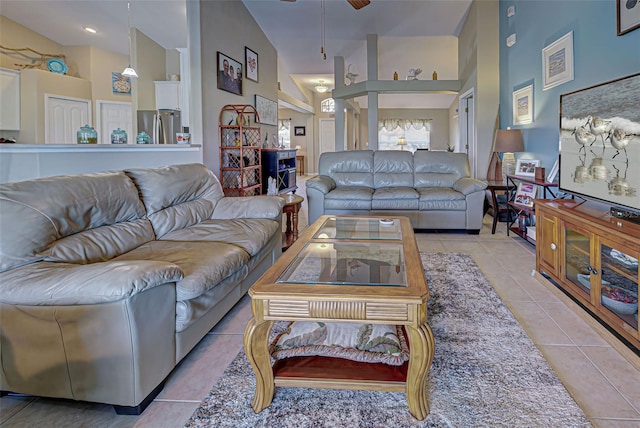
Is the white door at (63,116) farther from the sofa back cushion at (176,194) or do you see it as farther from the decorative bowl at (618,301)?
the decorative bowl at (618,301)

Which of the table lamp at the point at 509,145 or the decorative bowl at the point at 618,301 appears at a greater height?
the table lamp at the point at 509,145

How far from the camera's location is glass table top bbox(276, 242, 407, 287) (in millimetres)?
1656

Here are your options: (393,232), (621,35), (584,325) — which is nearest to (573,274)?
(584,325)

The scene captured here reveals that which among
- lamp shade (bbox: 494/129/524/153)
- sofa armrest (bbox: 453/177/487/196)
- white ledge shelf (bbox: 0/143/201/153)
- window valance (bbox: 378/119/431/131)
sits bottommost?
sofa armrest (bbox: 453/177/487/196)

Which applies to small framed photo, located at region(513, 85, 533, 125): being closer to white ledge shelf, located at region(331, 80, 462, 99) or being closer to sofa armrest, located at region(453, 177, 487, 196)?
sofa armrest, located at region(453, 177, 487, 196)

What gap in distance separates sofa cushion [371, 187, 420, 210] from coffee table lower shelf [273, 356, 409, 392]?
3.29 m

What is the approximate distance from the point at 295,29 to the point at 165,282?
21.2 ft

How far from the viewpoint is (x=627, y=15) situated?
2740mm

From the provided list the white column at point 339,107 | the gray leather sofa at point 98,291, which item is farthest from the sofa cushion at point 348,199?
the white column at point 339,107

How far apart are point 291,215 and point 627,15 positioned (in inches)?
123

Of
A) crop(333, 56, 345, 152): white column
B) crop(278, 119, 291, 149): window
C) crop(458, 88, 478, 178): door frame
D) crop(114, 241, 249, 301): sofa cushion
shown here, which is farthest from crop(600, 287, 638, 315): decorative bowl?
crop(278, 119, 291, 149): window

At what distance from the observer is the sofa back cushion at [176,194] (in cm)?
264

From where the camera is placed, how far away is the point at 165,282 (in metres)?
1.54

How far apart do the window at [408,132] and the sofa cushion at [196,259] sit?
42.0 ft
